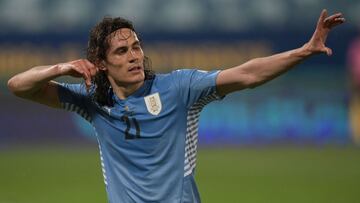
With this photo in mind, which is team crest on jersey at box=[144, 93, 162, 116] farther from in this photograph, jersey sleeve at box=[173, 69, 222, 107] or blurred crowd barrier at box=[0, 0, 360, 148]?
blurred crowd barrier at box=[0, 0, 360, 148]

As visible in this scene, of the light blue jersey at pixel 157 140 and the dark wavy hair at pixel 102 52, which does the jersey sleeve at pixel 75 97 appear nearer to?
the dark wavy hair at pixel 102 52

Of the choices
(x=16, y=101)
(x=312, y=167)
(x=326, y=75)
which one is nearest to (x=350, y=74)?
(x=326, y=75)

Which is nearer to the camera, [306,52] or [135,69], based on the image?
[306,52]

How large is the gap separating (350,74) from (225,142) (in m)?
2.06

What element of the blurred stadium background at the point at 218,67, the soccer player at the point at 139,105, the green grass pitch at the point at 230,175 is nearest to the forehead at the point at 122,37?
the soccer player at the point at 139,105

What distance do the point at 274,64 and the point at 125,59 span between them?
0.96 m

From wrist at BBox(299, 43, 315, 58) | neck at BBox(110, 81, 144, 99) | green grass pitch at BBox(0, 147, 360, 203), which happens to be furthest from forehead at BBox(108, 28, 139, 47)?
green grass pitch at BBox(0, 147, 360, 203)

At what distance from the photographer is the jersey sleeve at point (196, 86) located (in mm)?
4137

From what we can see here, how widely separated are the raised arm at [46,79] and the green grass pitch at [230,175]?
12.3 ft

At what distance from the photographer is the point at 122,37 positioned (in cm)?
449

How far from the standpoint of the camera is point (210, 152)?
10469 mm

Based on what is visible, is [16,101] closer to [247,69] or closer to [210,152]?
[210,152]

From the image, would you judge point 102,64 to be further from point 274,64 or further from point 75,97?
point 274,64

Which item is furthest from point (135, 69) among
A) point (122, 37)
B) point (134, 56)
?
point (122, 37)
